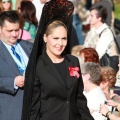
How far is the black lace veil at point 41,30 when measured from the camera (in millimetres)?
5867

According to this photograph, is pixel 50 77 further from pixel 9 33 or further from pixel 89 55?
pixel 89 55

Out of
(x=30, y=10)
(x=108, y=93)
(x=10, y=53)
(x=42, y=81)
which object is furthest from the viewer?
(x=30, y=10)

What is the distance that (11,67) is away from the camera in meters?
6.54

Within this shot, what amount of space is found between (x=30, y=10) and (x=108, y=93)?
327 centimetres

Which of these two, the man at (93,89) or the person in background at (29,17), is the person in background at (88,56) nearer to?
the man at (93,89)

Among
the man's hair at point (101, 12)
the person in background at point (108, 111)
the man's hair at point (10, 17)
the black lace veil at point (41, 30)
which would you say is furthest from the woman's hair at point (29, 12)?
the black lace veil at point (41, 30)

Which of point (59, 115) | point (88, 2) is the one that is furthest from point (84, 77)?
point (88, 2)

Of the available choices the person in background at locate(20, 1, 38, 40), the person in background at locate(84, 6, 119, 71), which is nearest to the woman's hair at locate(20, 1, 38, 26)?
the person in background at locate(20, 1, 38, 40)

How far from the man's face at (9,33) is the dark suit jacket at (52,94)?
845 mm

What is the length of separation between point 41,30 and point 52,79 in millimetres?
502

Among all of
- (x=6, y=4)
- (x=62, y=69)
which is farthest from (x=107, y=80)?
(x=6, y=4)

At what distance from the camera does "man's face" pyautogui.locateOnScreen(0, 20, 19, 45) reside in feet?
22.2

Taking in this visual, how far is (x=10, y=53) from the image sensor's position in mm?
6668

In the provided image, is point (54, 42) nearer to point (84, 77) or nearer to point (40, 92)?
point (40, 92)
